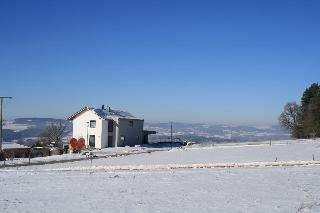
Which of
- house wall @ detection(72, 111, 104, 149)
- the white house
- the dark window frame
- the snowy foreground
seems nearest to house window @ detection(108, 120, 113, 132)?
the white house

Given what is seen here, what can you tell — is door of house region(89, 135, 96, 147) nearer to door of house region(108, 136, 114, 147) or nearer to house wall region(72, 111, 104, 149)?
house wall region(72, 111, 104, 149)

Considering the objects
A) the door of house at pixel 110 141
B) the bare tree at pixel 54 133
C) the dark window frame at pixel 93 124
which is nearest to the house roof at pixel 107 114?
the dark window frame at pixel 93 124

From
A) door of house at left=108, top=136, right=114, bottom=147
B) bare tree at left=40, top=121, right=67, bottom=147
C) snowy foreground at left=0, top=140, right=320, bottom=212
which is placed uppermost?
bare tree at left=40, top=121, right=67, bottom=147

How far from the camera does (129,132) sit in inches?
3334

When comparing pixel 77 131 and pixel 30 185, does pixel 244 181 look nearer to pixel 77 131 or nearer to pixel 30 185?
pixel 30 185

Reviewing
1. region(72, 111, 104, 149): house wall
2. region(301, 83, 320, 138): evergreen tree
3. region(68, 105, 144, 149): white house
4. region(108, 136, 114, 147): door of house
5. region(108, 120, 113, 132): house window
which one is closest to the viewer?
region(72, 111, 104, 149): house wall

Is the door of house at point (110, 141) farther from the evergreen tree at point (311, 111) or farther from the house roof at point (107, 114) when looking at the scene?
the evergreen tree at point (311, 111)

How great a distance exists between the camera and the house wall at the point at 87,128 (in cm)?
7919

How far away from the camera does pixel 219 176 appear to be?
27719 millimetres

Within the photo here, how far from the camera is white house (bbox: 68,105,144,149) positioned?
7950cm

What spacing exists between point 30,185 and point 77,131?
56.7m

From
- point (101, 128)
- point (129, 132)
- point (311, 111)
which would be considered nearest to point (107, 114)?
point (101, 128)

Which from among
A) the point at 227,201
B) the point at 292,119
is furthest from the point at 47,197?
the point at 292,119

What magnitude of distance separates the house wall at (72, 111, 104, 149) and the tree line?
42802mm
